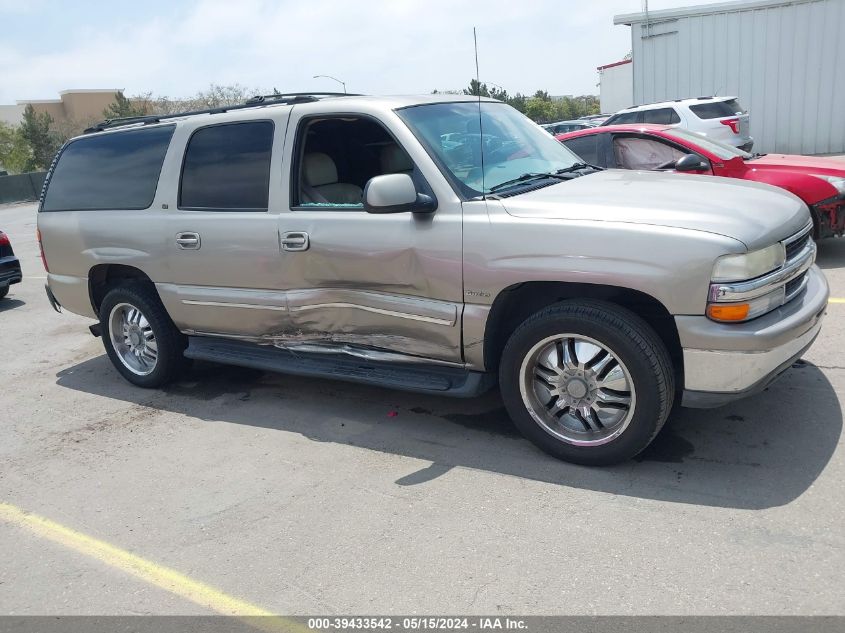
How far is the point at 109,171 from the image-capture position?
560 centimetres

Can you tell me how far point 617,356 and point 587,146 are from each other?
4803mm

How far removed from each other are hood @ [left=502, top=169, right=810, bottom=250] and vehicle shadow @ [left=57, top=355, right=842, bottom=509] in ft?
3.61

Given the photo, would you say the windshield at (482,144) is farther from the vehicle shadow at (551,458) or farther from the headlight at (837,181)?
the headlight at (837,181)

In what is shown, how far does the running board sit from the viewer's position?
13.5 feet

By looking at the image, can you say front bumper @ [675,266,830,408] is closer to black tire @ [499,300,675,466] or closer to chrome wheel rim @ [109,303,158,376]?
black tire @ [499,300,675,466]

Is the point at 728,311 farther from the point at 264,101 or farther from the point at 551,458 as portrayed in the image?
the point at 264,101

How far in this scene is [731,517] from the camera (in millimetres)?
3219

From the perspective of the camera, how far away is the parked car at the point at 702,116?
1416 centimetres

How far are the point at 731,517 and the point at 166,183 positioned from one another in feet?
13.8

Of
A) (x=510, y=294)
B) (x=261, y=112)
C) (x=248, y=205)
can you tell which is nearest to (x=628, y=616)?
(x=510, y=294)

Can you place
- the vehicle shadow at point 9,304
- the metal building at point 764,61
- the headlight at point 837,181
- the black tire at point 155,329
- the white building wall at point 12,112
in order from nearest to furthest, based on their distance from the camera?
the black tire at point 155,329 → the headlight at point 837,181 → the vehicle shadow at point 9,304 → the metal building at point 764,61 → the white building wall at point 12,112

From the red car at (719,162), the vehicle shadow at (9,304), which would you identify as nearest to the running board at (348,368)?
the red car at (719,162)

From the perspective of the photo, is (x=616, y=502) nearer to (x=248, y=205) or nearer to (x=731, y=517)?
(x=731, y=517)

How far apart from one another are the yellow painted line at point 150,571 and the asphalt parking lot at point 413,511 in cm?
1
